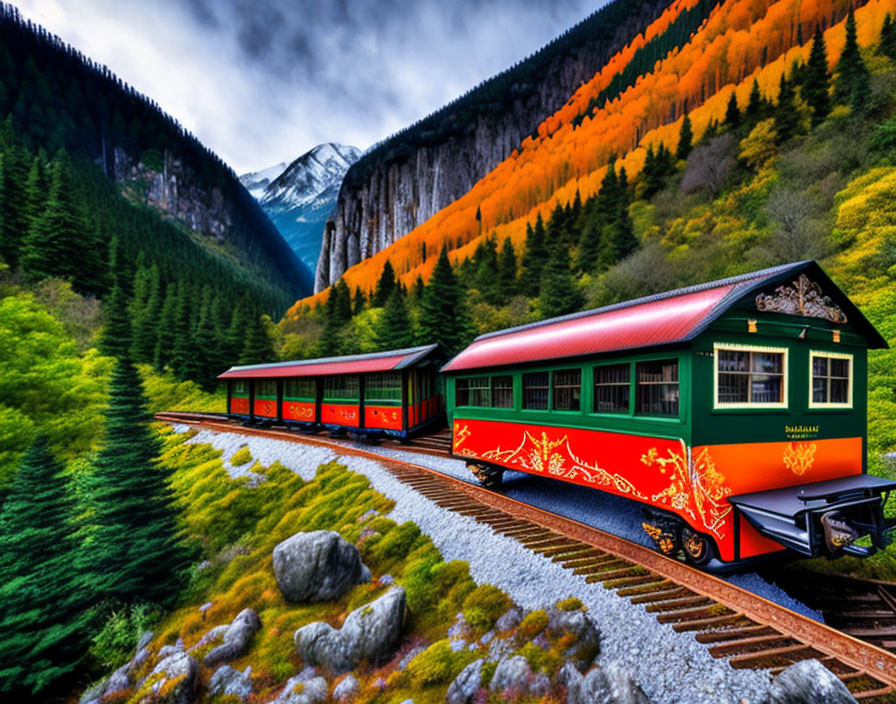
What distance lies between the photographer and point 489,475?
36.3ft

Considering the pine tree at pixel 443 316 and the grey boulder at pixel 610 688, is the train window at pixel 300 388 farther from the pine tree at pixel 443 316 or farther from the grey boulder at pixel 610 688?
the grey boulder at pixel 610 688

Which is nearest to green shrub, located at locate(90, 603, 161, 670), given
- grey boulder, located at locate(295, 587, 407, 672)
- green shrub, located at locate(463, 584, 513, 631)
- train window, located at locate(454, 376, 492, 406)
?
grey boulder, located at locate(295, 587, 407, 672)

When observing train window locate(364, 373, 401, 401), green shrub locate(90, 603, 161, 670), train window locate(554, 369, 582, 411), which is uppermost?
train window locate(554, 369, 582, 411)

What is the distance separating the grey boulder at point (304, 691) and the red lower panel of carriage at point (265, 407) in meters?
18.4

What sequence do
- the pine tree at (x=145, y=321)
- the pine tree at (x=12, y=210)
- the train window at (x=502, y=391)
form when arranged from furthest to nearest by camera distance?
the pine tree at (x=145, y=321)
the pine tree at (x=12, y=210)
the train window at (x=502, y=391)

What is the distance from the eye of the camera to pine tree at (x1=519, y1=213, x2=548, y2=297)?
3797 cm

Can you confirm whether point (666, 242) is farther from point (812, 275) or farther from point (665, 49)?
point (665, 49)

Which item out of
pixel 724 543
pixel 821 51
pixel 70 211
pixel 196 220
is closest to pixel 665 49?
pixel 821 51

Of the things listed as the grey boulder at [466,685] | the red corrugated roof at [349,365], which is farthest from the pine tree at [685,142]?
the grey boulder at [466,685]

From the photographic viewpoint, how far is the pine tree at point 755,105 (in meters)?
34.5

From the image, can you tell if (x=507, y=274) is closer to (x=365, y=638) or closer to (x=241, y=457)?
(x=241, y=457)

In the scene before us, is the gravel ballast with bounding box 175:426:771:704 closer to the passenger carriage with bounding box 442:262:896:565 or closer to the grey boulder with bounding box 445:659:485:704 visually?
the grey boulder with bounding box 445:659:485:704

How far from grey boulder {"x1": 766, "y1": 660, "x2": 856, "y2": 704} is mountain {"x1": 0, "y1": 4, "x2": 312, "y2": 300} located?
368ft

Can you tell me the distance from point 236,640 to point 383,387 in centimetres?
1014
